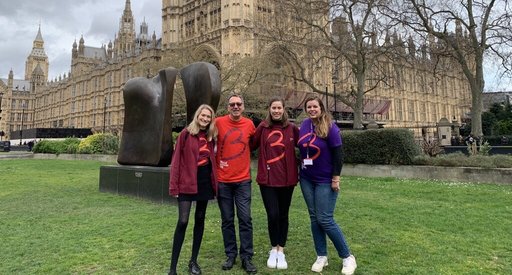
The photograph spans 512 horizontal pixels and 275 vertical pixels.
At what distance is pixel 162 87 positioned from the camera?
913 cm

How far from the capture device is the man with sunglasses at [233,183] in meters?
4.27

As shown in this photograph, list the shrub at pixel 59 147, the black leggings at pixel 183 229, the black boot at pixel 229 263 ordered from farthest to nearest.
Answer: the shrub at pixel 59 147, the black boot at pixel 229 263, the black leggings at pixel 183 229

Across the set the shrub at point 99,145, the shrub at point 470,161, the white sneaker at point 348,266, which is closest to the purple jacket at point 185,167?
the white sneaker at point 348,266

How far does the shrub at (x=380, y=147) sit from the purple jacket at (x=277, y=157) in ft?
35.5

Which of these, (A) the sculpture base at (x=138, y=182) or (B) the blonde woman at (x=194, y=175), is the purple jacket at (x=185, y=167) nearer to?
(B) the blonde woman at (x=194, y=175)

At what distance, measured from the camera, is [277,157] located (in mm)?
4281

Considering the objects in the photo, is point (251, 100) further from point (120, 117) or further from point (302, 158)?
point (120, 117)

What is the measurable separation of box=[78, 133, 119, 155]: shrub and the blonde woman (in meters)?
24.4

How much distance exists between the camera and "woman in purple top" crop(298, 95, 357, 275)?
160 inches

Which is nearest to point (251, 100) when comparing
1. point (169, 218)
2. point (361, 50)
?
point (361, 50)

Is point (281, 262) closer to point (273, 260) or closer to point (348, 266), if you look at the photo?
point (273, 260)

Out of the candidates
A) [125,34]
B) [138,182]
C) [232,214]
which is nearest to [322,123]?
[232,214]

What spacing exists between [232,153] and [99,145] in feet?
85.8

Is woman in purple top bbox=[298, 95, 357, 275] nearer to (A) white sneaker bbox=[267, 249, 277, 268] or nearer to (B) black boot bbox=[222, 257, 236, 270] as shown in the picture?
(A) white sneaker bbox=[267, 249, 277, 268]
